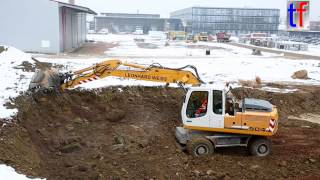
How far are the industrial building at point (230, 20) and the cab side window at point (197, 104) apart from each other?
100m

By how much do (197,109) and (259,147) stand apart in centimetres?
230

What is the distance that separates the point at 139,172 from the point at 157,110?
659 centimetres

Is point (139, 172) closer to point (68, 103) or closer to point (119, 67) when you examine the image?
point (119, 67)

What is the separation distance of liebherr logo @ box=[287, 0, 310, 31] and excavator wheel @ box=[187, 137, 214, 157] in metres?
24.4

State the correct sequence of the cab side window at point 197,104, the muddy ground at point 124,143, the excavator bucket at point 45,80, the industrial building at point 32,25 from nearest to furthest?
the muddy ground at point 124,143, the cab side window at point 197,104, the excavator bucket at point 45,80, the industrial building at point 32,25

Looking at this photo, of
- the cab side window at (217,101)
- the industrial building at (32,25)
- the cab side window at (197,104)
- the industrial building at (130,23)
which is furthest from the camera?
the industrial building at (130,23)

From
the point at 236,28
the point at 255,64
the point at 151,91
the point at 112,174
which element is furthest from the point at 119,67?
the point at 236,28

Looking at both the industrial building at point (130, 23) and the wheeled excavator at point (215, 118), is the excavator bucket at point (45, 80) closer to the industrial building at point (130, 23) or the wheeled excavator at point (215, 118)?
the wheeled excavator at point (215, 118)

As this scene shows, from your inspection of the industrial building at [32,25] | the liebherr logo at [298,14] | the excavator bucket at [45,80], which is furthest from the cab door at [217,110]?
the industrial building at [32,25]

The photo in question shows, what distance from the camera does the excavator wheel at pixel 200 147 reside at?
1289 cm

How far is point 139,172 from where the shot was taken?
1146 cm

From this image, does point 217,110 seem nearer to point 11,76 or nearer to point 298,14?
point 11,76

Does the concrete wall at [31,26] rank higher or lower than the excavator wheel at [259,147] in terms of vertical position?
higher

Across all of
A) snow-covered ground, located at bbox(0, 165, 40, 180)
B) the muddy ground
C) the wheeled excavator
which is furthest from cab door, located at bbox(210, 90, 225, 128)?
snow-covered ground, located at bbox(0, 165, 40, 180)
